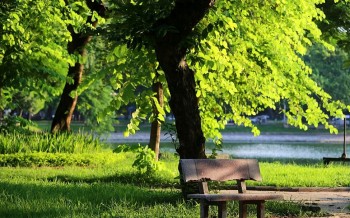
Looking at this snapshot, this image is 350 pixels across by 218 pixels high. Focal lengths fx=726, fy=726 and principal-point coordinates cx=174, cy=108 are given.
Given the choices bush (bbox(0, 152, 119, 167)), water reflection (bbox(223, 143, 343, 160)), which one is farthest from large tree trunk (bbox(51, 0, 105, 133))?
water reflection (bbox(223, 143, 343, 160))

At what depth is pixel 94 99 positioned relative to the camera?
41.8m

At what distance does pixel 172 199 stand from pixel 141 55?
8.28 feet

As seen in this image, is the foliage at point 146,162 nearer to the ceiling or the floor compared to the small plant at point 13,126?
Result: nearer to the floor

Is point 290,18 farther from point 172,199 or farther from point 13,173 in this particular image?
point 13,173

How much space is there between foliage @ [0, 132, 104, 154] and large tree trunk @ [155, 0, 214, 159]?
409 inches

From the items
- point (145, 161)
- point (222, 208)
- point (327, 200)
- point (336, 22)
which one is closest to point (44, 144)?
point (145, 161)

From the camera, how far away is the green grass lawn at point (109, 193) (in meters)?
10.2

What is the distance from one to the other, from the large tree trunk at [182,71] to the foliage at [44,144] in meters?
Answer: 10.4

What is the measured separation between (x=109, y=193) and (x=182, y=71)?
2.60m

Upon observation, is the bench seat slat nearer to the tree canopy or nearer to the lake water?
the tree canopy

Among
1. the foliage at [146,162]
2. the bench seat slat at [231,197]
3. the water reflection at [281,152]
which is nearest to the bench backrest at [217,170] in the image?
the bench seat slat at [231,197]

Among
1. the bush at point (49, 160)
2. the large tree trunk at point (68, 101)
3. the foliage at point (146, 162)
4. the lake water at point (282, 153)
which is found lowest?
the lake water at point (282, 153)

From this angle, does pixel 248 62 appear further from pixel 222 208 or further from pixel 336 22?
pixel 336 22

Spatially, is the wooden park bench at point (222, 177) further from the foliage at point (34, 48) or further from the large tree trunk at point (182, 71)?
the foliage at point (34, 48)
